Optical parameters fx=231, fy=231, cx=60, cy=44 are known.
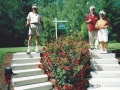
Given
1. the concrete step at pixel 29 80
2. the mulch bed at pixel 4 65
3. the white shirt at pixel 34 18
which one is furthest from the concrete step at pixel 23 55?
the white shirt at pixel 34 18

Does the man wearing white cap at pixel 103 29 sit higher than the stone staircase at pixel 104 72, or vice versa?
the man wearing white cap at pixel 103 29

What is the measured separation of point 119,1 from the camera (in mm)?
41969

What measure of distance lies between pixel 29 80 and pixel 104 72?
108 inches

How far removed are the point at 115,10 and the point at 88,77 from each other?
30.5 meters

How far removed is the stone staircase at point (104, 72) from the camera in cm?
785

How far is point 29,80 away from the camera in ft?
25.9

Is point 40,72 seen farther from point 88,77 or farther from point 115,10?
point 115,10

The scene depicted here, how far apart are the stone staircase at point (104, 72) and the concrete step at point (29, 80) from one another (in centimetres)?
169

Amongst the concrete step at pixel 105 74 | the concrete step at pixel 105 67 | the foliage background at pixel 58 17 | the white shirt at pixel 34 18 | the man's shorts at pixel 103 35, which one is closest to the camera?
the concrete step at pixel 105 74

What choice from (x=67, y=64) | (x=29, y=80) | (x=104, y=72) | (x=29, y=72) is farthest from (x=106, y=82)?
(x=29, y=72)

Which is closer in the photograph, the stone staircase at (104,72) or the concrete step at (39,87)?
the concrete step at (39,87)

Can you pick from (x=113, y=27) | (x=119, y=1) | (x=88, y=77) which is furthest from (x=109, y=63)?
(x=119, y=1)

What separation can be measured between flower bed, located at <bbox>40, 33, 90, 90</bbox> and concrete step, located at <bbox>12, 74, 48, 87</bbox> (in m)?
0.26

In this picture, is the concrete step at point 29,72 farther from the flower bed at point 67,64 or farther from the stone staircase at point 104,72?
the stone staircase at point 104,72
